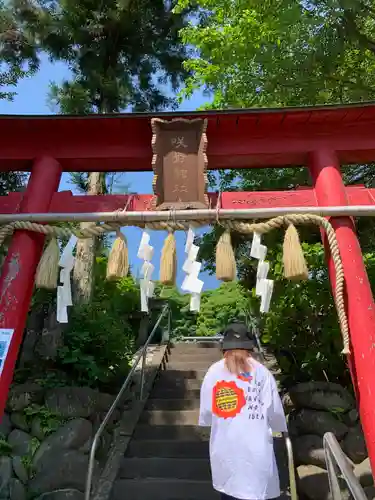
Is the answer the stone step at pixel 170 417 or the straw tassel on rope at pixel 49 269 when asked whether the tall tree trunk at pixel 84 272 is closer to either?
the stone step at pixel 170 417

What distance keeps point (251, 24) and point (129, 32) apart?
13.9 ft

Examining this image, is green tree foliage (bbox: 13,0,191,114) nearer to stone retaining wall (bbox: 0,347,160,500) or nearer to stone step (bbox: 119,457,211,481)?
stone retaining wall (bbox: 0,347,160,500)

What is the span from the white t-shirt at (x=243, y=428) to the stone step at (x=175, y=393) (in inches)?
162

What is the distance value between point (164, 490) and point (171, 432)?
1220 mm

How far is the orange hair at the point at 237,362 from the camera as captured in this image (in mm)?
3232

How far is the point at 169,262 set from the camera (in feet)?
14.6

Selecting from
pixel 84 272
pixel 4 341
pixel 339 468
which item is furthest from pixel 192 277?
pixel 84 272

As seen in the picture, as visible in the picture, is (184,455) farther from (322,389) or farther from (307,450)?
(322,389)

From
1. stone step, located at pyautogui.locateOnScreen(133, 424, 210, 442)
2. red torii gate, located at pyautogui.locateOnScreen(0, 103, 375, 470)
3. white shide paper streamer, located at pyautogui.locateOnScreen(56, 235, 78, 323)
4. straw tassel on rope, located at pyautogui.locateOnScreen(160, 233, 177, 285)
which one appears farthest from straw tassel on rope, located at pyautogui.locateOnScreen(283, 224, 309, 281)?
stone step, located at pyautogui.locateOnScreen(133, 424, 210, 442)

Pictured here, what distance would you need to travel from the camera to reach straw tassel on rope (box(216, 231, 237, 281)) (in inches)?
172

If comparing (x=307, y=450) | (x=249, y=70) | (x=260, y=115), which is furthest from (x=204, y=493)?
(x=249, y=70)

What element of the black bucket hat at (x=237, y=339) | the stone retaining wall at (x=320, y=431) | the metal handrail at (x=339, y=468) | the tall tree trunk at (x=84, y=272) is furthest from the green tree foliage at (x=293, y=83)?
the metal handrail at (x=339, y=468)

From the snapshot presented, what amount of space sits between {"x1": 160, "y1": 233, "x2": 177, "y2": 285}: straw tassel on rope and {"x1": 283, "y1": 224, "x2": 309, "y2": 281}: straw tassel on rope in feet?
3.29

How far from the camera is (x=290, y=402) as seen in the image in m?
6.63
